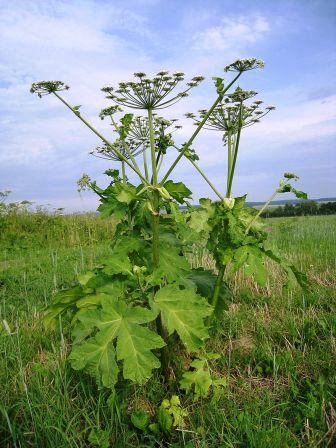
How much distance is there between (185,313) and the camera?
238 centimetres

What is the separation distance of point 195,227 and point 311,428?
54.5 inches

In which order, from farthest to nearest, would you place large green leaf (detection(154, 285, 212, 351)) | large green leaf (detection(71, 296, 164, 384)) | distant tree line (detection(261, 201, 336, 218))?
distant tree line (detection(261, 201, 336, 218)) < large green leaf (detection(154, 285, 212, 351)) < large green leaf (detection(71, 296, 164, 384))

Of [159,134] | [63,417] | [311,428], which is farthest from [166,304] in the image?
[159,134]

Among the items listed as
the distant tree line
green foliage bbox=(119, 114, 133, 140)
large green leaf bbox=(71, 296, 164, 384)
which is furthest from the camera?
the distant tree line

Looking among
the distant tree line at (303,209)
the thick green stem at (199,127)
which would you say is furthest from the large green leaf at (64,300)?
the distant tree line at (303,209)

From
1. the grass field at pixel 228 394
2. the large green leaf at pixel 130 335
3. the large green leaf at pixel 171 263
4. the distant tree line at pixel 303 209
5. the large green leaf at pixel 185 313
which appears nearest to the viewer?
the large green leaf at pixel 130 335

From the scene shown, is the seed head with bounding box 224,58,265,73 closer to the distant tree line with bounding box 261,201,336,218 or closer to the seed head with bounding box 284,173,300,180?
the seed head with bounding box 284,173,300,180

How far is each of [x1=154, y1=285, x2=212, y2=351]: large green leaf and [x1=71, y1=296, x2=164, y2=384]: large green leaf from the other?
0.39 feet

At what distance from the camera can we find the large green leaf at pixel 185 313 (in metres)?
2.35

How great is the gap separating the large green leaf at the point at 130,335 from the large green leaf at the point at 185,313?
119 millimetres

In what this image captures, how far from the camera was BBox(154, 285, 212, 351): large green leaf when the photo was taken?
235cm

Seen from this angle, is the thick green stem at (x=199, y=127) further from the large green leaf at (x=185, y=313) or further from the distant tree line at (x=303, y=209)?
the distant tree line at (x=303, y=209)

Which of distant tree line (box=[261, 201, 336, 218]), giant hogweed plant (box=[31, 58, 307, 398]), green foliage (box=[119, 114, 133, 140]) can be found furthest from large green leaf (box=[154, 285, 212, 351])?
distant tree line (box=[261, 201, 336, 218])

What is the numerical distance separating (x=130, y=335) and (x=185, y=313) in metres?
0.35
